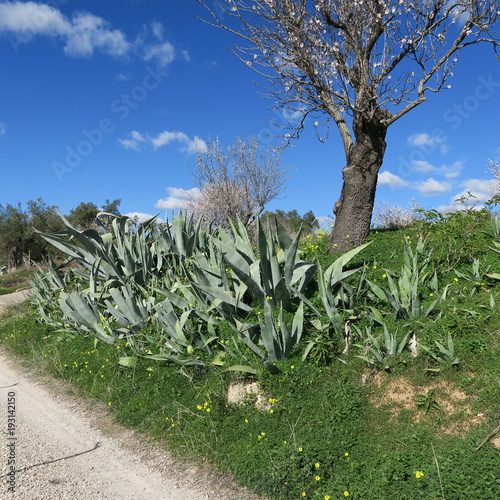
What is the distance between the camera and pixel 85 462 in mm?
4543

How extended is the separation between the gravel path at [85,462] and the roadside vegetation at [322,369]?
0.64 feet

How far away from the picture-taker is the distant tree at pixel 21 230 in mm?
32312

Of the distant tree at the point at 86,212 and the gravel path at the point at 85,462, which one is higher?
the distant tree at the point at 86,212

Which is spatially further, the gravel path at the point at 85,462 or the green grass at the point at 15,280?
the green grass at the point at 15,280

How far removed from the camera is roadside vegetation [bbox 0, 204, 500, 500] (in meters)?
3.72

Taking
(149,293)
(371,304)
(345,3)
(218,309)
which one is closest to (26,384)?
(149,293)

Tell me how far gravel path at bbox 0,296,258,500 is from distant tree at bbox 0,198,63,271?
2895 centimetres

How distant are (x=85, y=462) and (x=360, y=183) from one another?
6.63 meters

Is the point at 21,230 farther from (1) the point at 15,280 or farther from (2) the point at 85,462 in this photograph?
(2) the point at 85,462

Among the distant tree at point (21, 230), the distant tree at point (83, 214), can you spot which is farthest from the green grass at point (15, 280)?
the distant tree at point (83, 214)

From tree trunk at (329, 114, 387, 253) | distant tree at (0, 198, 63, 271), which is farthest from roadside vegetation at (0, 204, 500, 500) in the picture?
distant tree at (0, 198, 63, 271)

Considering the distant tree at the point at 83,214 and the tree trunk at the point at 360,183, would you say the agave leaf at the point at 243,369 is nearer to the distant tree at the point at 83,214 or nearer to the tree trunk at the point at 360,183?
the tree trunk at the point at 360,183

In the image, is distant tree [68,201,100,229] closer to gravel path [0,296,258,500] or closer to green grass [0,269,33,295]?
green grass [0,269,33,295]

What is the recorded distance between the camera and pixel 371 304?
5.70 metres
